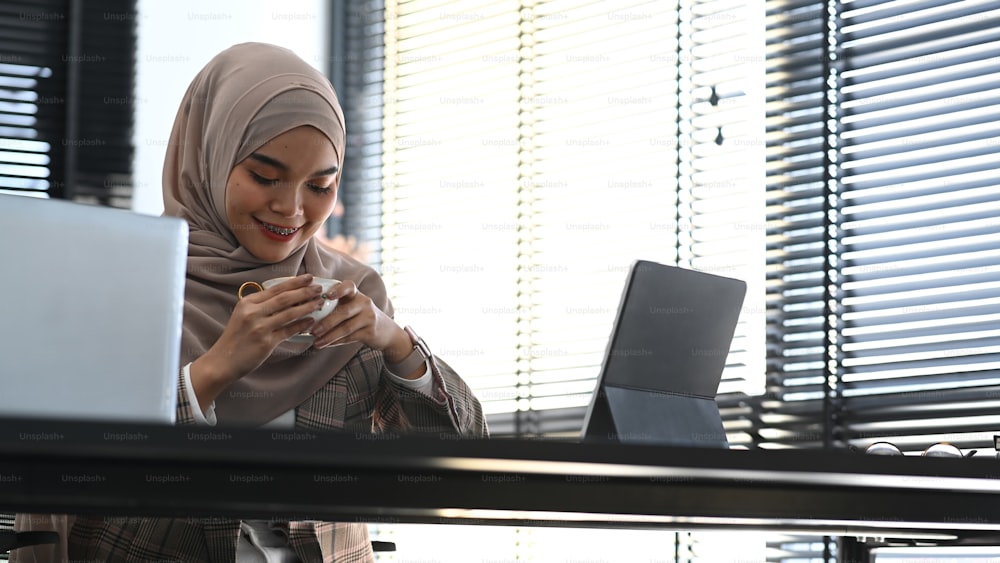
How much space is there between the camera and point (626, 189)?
11.2 ft

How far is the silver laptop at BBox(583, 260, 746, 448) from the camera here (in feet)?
6.20

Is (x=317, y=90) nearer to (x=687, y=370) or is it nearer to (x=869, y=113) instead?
(x=687, y=370)

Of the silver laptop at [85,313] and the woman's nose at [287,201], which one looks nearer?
the silver laptop at [85,313]

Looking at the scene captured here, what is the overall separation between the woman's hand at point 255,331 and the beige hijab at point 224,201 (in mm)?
206

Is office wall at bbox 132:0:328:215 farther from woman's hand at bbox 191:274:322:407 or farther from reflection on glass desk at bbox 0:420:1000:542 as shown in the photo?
reflection on glass desk at bbox 0:420:1000:542

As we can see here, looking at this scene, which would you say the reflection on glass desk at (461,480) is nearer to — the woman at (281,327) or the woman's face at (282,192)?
the woman at (281,327)

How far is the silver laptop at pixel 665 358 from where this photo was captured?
189 centimetres

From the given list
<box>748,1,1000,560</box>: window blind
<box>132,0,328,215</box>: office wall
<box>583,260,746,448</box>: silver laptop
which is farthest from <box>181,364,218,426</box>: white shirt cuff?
<box>132,0,328,215</box>: office wall

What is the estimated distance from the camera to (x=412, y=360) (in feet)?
5.99

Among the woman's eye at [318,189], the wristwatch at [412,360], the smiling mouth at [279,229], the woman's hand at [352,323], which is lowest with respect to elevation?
the wristwatch at [412,360]

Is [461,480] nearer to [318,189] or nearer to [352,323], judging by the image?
[352,323]

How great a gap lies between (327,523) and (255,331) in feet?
1.18

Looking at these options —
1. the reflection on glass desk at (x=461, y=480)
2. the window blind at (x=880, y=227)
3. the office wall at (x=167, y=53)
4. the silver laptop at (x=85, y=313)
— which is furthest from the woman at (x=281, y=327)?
the office wall at (x=167, y=53)

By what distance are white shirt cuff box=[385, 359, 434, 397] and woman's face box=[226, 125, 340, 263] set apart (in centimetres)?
32
